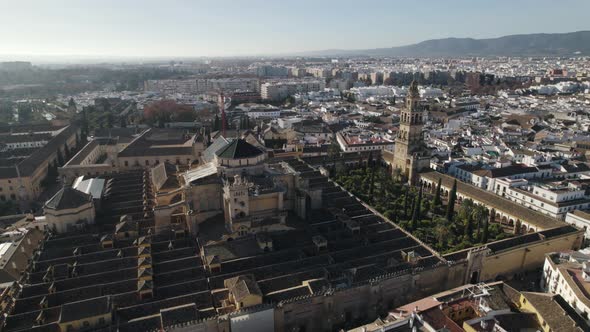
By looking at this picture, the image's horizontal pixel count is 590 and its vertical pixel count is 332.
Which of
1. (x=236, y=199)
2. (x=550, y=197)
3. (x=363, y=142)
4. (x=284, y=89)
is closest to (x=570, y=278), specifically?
(x=550, y=197)

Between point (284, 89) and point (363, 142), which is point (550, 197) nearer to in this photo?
point (363, 142)

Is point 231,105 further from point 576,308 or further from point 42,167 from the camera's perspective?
point 576,308

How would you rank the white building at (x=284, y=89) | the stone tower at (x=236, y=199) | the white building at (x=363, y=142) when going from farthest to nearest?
1. the white building at (x=284, y=89)
2. the white building at (x=363, y=142)
3. the stone tower at (x=236, y=199)

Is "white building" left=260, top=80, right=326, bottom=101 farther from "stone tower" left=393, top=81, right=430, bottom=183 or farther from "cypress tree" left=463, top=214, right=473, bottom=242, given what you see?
"cypress tree" left=463, top=214, right=473, bottom=242

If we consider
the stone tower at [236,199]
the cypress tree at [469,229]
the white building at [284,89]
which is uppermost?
the stone tower at [236,199]

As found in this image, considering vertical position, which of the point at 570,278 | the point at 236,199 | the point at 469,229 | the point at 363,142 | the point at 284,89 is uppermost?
the point at 236,199

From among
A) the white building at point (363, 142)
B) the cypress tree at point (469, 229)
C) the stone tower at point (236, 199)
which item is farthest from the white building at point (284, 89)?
the stone tower at point (236, 199)

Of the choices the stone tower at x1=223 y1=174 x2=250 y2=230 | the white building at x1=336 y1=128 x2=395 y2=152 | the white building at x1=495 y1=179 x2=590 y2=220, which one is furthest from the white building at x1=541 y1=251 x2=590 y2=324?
the white building at x1=336 y1=128 x2=395 y2=152

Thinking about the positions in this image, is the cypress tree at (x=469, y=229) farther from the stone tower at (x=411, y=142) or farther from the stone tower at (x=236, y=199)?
the stone tower at (x=236, y=199)
